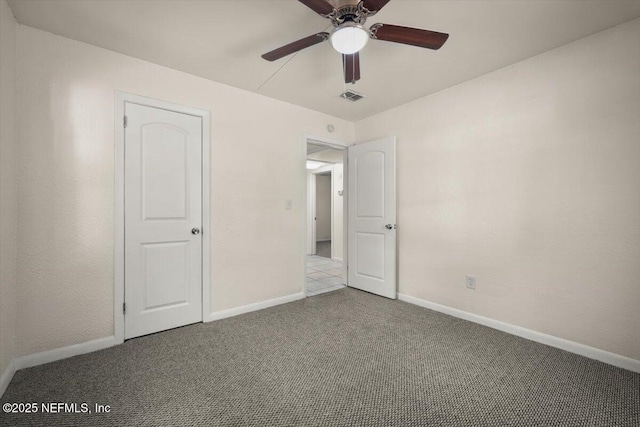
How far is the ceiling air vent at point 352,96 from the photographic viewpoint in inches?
122

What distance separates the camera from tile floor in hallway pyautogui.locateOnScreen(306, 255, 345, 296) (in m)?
4.09

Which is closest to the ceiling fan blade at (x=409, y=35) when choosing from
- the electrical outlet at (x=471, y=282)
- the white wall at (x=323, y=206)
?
the electrical outlet at (x=471, y=282)

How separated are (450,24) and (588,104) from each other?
128cm

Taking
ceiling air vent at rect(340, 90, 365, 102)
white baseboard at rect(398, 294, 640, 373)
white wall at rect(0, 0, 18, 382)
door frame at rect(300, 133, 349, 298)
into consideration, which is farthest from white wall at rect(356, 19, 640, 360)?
white wall at rect(0, 0, 18, 382)

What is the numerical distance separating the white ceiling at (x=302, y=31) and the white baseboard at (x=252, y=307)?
239 centimetres

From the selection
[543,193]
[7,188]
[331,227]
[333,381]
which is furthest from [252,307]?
[331,227]

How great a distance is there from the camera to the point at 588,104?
219 cm

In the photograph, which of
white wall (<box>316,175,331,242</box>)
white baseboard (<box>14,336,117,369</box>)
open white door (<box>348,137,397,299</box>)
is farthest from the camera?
white wall (<box>316,175,331,242</box>)

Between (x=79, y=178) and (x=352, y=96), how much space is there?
2.70m

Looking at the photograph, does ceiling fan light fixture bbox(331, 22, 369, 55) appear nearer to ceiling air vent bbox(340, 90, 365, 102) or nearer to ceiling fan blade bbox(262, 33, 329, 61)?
ceiling fan blade bbox(262, 33, 329, 61)

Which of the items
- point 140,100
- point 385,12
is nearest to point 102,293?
point 140,100

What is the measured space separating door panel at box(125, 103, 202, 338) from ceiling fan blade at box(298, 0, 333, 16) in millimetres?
1778

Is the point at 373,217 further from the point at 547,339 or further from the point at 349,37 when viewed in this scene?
the point at 349,37

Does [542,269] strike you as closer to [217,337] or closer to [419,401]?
[419,401]
